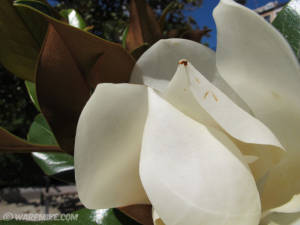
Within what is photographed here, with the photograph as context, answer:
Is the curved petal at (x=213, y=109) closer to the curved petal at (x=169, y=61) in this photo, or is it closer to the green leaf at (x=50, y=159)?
the curved petal at (x=169, y=61)

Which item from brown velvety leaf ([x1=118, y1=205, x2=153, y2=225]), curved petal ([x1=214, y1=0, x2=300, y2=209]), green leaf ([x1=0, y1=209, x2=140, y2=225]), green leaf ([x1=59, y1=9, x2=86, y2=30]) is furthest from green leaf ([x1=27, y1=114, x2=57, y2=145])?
curved petal ([x1=214, y1=0, x2=300, y2=209])

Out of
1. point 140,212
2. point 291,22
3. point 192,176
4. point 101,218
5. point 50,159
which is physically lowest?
point 50,159

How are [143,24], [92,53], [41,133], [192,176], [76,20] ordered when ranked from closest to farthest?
[192,176] → [92,53] → [143,24] → [76,20] → [41,133]

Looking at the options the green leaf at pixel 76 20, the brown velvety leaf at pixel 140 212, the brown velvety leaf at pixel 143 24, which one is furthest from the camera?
the green leaf at pixel 76 20

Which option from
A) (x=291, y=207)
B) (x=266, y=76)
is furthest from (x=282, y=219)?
(x=266, y=76)

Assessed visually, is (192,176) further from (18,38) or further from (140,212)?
(18,38)

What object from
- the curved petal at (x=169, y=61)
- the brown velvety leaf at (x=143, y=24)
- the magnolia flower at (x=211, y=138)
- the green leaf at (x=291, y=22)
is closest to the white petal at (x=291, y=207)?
the magnolia flower at (x=211, y=138)
